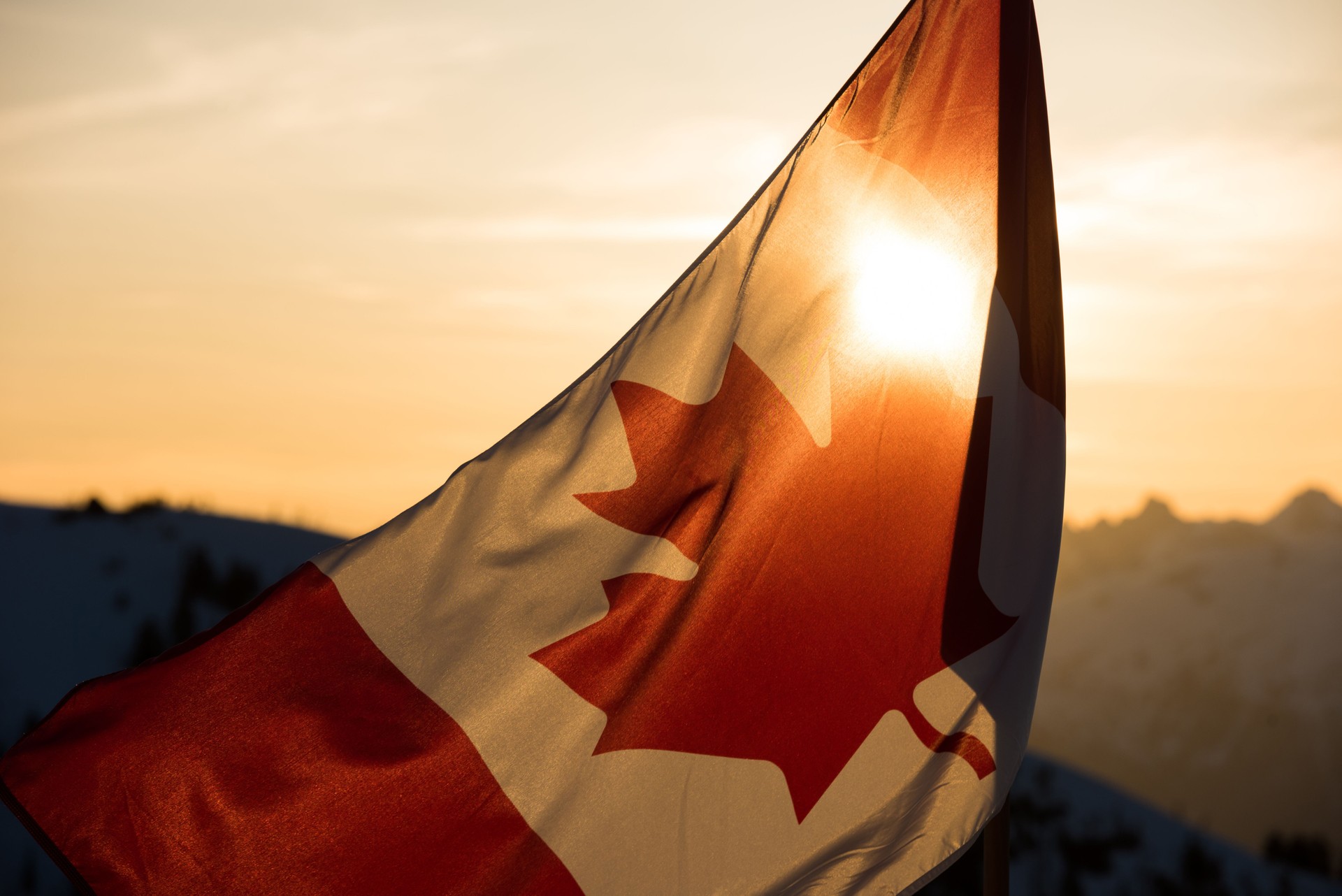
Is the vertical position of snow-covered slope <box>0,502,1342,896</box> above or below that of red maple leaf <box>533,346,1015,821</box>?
below

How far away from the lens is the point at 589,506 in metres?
4.25

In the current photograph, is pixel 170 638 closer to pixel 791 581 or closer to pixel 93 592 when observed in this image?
pixel 93 592

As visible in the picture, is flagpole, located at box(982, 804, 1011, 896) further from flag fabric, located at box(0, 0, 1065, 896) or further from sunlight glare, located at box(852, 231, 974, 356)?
sunlight glare, located at box(852, 231, 974, 356)

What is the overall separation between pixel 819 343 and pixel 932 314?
360 mm

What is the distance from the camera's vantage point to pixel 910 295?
4203 millimetres

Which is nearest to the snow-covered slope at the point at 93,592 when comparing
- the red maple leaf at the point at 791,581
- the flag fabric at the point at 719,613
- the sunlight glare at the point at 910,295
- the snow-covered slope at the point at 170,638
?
the snow-covered slope at the point at 170,638

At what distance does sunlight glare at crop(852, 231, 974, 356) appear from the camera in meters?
4.14

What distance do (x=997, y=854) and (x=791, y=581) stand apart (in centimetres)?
97

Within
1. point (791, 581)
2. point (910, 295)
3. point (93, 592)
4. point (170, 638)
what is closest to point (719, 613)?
point (791, 581)

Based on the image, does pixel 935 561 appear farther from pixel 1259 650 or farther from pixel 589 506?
pixel 1259 650

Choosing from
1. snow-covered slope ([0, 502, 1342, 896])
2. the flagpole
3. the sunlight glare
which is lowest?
snow-covered slope ([0, 502, 1342, 896])

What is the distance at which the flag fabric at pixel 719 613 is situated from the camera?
3824 millimetres

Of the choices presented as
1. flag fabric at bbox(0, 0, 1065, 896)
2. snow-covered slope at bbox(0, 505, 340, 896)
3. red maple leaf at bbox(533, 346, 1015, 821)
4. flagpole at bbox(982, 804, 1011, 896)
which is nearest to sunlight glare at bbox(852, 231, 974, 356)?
flag fabric at bbox(0, 0, 1065, 896)

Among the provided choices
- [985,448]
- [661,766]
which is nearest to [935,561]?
[985,448]
